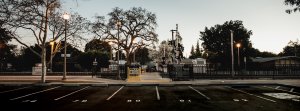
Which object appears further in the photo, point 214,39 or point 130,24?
point 214,39

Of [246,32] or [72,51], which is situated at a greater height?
[246,32]

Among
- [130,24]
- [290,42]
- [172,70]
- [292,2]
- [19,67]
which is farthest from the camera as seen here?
[290,42]

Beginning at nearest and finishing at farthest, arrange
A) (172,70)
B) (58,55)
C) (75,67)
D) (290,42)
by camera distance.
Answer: (172,70)
(75,67)
(58,55)
(290,42)

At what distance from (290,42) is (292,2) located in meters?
105

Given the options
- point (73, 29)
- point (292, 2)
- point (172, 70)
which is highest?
point (292, 2)

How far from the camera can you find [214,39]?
306ft

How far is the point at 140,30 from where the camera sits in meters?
47.6

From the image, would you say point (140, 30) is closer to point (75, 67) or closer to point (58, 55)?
point (75, 67)

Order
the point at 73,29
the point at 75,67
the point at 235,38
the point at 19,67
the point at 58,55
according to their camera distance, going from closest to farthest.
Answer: the point at 73,29 < the point at 75,67 < the point at 58,55 < the point at 19,67 < the point at 235,38

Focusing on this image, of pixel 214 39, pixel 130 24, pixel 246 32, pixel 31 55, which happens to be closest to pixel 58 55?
pixel 31 55

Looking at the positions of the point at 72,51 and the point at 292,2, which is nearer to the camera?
the point at 292,2

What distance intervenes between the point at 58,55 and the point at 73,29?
46.7m

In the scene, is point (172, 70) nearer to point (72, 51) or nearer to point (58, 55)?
point (58, 55)

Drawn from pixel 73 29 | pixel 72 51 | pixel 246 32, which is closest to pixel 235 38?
pixel 246 32
